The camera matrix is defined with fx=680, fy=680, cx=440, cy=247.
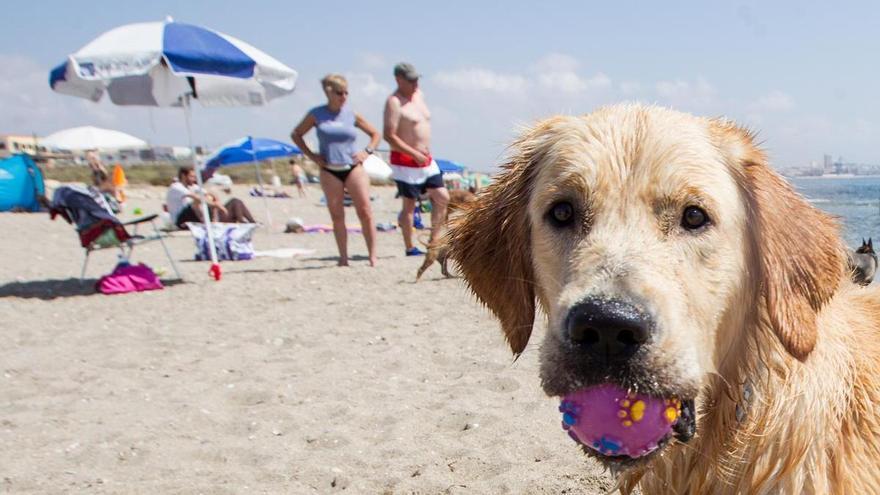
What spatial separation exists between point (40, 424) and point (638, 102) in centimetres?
391

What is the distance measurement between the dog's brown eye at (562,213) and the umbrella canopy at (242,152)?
66.7 feet

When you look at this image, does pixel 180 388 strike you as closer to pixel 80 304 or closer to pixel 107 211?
pixel 80 304

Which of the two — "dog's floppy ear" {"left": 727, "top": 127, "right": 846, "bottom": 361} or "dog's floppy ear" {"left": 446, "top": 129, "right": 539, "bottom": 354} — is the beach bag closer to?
"dog's floppy ear" {"left": 446, "top": 129, "right": 539, "bottom": 354}

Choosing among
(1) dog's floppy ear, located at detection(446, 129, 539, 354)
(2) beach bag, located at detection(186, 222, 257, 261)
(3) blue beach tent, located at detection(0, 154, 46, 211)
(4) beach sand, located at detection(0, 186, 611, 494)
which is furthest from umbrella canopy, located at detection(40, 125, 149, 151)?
(1) dog's floppy ear, located at detection(446, 129, 539, 354)

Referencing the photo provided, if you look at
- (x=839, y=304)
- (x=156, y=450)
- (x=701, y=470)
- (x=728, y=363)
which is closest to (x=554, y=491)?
(x=701, y=470)

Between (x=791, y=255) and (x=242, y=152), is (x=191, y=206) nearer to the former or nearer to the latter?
(x=242, y=152)

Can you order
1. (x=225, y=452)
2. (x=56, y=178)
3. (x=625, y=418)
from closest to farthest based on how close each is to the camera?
(x=625, y=418) < (x=225, y=452) < (x=56, y=178)

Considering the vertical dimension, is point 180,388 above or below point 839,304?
below

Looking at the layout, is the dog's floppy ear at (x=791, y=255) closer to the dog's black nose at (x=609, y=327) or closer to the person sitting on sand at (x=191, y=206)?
the dog's black nose at (x=609, y=327)

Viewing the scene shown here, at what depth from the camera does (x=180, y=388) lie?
481 cm

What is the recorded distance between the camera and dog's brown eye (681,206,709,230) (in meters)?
2.22

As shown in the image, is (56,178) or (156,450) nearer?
(156,450)

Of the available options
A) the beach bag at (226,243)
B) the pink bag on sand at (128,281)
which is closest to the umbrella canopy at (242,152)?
the beach bag at (226,243)

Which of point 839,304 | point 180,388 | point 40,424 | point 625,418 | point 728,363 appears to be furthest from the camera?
point 180,388
